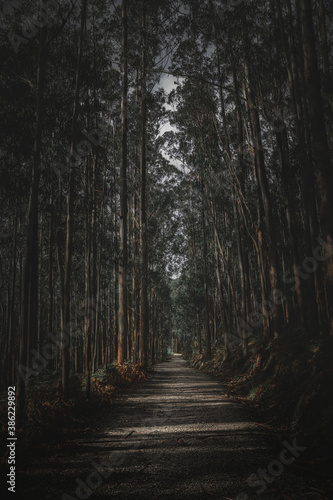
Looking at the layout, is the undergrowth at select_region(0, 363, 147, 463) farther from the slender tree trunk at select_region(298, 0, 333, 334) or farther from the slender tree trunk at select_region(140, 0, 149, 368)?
the slender tree trunk at select_region(140, 0, 149, 368)

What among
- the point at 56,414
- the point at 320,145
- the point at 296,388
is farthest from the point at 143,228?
the point at 296,388

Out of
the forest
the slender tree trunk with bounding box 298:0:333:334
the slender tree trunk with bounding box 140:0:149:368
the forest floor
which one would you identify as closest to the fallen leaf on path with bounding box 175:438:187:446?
the forest floor

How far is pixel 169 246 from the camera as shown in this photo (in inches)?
977

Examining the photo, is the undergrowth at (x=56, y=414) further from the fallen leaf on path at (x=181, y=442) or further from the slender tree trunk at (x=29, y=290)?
the fallen leaf on path at (x=181, y=442)

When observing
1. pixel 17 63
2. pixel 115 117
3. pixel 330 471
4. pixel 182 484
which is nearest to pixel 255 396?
pixel 330 471

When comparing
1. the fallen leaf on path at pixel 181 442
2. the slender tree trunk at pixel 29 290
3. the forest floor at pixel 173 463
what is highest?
the slender tree trunk at pixel 29 290

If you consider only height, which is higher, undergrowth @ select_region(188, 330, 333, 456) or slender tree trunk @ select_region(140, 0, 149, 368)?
slender tree trunk @ select_region(140, 0, 149, 368)

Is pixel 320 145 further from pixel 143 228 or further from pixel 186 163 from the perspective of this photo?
pixel 186 163

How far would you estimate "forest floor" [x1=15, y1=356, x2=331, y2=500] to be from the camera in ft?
8.46

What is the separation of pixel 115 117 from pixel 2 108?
768cm

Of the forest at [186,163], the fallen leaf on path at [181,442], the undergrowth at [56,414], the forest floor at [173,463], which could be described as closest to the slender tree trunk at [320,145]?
the forest at [186,163]

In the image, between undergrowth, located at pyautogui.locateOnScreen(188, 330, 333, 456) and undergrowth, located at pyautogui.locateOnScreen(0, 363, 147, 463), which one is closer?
undergrowth, located at pyautogui.locateOnScreen(188, 330, 333, 456)

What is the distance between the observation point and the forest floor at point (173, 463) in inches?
102

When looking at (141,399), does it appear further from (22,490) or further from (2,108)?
(2,108)
